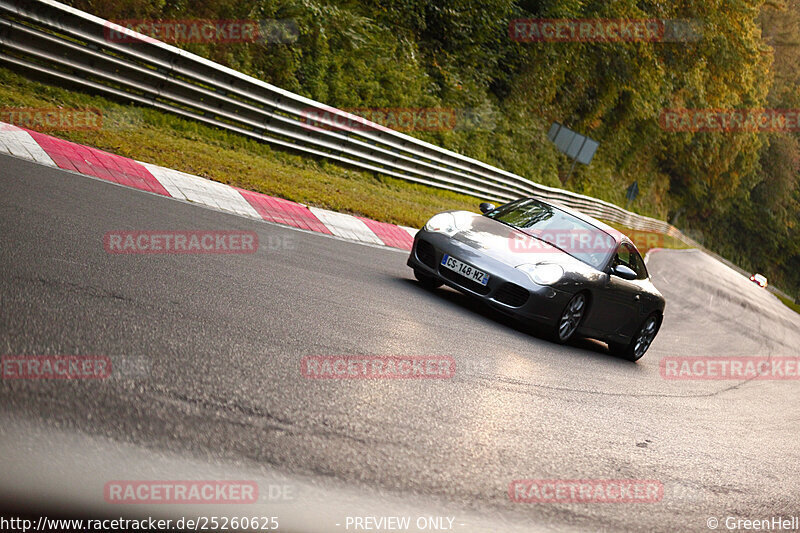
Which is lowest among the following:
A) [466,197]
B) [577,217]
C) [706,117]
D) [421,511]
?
[466,197]

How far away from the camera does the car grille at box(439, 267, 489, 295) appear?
803 centimetres

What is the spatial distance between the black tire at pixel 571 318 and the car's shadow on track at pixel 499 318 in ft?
0.34

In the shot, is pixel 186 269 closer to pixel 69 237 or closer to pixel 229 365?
pixel 69 237

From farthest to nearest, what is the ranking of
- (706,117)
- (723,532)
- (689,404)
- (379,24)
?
(706,117) → (379,24) → (689,404) → (723,532)

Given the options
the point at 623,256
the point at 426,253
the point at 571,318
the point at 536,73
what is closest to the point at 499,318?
the point at 571,318

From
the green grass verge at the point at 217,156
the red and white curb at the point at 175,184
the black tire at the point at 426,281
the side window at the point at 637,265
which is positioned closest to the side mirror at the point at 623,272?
the side window at the point at 637,265

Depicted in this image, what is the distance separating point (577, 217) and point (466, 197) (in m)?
12.4

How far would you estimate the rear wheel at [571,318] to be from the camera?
27.0ft

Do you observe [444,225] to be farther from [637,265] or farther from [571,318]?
[637,265]

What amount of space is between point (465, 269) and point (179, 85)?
682 centimetres

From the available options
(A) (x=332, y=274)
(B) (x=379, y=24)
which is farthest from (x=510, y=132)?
(A) (x=332, y=274)

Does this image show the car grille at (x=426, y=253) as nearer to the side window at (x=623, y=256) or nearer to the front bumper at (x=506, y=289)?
the front bumper at (x=506, y=289)

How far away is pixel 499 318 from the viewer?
28.3 ft

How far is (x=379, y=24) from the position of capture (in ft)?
78.6
